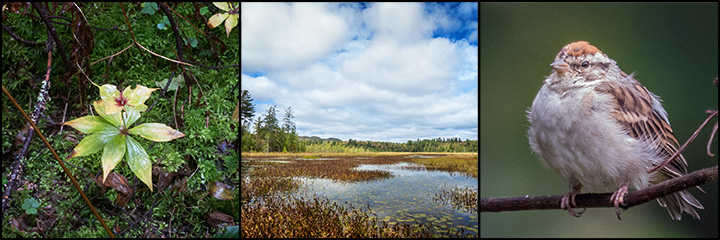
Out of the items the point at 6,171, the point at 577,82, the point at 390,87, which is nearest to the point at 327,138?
the point at 390,87

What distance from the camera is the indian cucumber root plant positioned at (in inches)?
44.8

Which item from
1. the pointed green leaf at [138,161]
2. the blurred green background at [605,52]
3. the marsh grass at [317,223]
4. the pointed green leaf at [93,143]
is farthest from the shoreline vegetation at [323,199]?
the pointed green leaf at [93,143]

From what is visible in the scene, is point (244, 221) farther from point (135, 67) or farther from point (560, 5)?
point (560, 5)

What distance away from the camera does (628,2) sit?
117cm

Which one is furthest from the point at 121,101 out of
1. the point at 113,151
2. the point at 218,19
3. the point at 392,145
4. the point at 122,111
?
the point at 392,145

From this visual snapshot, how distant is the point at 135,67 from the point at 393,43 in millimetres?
751

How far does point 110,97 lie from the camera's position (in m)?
1.10

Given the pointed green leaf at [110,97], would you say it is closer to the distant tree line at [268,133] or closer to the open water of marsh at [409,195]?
the distant tree line at [268,133]

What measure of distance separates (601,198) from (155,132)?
114 cm

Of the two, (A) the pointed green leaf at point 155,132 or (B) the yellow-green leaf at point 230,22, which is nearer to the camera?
(A) the pointed green leaf at point 155,132

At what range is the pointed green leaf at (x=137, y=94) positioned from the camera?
107cm

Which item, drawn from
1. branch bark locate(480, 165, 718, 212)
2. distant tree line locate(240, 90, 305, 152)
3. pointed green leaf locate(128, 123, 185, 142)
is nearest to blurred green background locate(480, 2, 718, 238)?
branch bark locate(480, 165, 718, 212)

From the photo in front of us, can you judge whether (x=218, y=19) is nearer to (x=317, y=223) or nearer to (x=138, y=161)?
(x=138, y=161)

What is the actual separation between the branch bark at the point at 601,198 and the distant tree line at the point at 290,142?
0.17 meters
